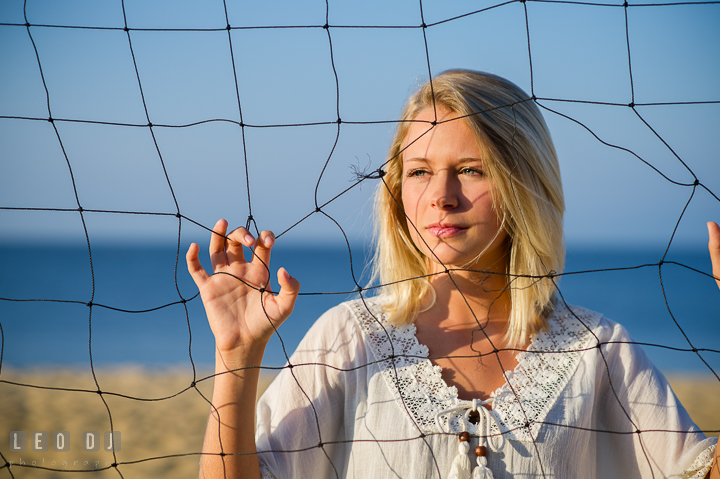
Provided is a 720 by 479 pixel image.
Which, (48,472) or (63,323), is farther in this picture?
(63,323)

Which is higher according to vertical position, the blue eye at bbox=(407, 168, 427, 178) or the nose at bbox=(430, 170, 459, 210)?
the blue eye at bbox=(407, 168, 427, 178)

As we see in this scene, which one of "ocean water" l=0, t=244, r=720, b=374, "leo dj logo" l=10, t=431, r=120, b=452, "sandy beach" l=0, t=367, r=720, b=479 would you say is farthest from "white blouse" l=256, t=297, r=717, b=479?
"leo dj logo" l=10, t=431, r=120, b=452

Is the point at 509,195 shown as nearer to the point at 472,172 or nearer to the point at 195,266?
the point at 472,172

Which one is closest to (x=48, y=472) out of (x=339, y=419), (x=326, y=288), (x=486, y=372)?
(x=339, y=419)

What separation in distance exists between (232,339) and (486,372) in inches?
26.3

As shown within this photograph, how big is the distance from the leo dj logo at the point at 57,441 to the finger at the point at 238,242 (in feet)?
13.6

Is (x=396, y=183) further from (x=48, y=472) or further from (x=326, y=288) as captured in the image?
(x=326, y=288)

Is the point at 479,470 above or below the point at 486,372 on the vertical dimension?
below

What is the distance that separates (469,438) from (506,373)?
8.9 inches

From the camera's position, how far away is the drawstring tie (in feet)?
4.21

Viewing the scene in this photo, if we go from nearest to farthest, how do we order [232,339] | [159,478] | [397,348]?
[232,339] < [397,348] < [159,478]

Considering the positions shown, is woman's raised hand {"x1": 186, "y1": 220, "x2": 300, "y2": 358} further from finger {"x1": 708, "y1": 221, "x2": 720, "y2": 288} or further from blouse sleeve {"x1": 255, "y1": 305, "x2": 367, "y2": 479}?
finger {"x1": 708, "y1": 221, "x2": 720, "y2": 288}

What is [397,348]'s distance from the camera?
4.90 feet

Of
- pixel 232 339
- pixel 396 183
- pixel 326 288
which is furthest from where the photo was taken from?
pixel 326 288
